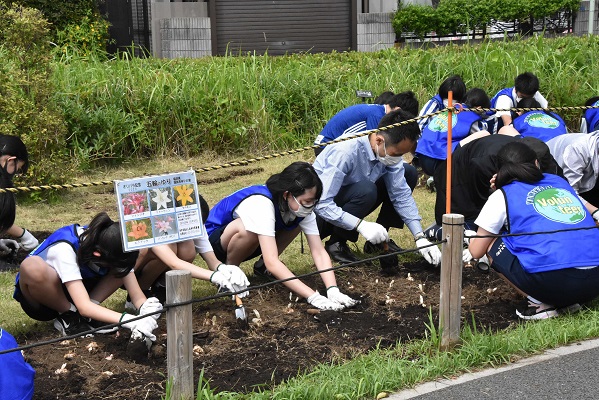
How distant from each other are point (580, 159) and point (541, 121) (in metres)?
1.26

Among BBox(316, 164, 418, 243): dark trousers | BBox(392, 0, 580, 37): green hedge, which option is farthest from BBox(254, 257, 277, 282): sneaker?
BBox(392, 0, 580, 37): green hedge

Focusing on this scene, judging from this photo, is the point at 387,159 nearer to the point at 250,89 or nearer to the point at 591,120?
the point at 591,120

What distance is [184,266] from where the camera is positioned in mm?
4352

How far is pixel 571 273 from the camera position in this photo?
14.0ft

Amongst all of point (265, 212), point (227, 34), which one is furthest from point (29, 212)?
point (227, 34)

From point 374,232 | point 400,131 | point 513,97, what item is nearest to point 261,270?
point 374,232

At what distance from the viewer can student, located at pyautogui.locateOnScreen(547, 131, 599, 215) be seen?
226 inches

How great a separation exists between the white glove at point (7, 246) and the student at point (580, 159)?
3949 millimetres

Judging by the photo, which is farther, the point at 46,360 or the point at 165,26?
the point at 165,26

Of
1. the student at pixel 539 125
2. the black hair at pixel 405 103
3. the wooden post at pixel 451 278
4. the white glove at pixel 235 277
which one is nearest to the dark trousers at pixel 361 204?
the black hair at pixel 405 103

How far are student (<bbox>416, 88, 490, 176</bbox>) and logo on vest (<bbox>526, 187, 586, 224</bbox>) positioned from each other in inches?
98.6

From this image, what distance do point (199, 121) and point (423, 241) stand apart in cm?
399

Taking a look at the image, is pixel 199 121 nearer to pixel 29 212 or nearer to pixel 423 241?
pixel 29 212

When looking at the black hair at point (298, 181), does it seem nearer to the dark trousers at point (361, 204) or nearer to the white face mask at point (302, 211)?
the white face mask at point (302, 211)
